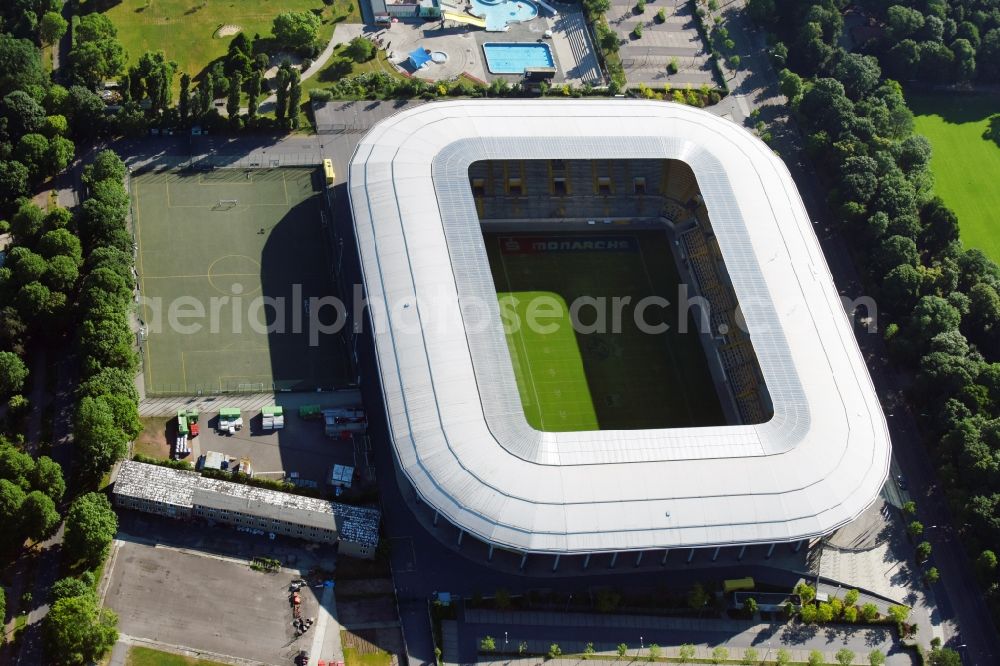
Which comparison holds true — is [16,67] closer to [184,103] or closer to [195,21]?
[184,103]

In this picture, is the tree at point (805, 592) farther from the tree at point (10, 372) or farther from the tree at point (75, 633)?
the tree at point (10, 372)

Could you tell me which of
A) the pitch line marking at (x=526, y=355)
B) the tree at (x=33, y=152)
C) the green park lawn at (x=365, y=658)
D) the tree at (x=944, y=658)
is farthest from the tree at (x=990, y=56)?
the tree at (x=33, y=152)

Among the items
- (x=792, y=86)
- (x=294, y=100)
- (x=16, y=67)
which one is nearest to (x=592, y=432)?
(x=294, y=100)

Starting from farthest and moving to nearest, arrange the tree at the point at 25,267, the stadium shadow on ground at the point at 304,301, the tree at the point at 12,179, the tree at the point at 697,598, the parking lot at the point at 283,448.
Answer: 1. the tree at the point at 12,179
2. the stadium shadow on ground at the point at 304,301
3. the tree at the point at 25,267
4. the parking lot at the point at 283,448
5. the tree at the point at 697,598

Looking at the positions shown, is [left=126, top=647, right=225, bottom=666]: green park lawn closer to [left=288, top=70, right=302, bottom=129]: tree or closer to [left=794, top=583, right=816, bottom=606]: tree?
[left=794, top=583, right=816, bottom=606]: tree

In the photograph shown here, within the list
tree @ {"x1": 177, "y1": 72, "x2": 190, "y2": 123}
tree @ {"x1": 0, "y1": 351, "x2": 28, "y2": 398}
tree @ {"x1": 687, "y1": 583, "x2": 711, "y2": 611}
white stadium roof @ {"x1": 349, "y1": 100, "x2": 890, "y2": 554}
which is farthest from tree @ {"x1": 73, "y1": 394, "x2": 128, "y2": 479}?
tree @ {"x1": 687, "y1": 583, "x2": 711, "y2": 611}

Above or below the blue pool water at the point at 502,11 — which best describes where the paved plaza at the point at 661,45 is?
below

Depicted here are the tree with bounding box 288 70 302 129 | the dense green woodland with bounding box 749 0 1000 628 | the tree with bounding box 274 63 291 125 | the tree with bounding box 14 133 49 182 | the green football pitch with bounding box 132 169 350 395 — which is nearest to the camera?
the dense green woodland with bounding box 749 0 1000 628

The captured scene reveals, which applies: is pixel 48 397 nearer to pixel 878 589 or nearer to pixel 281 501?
pixel 281 501
